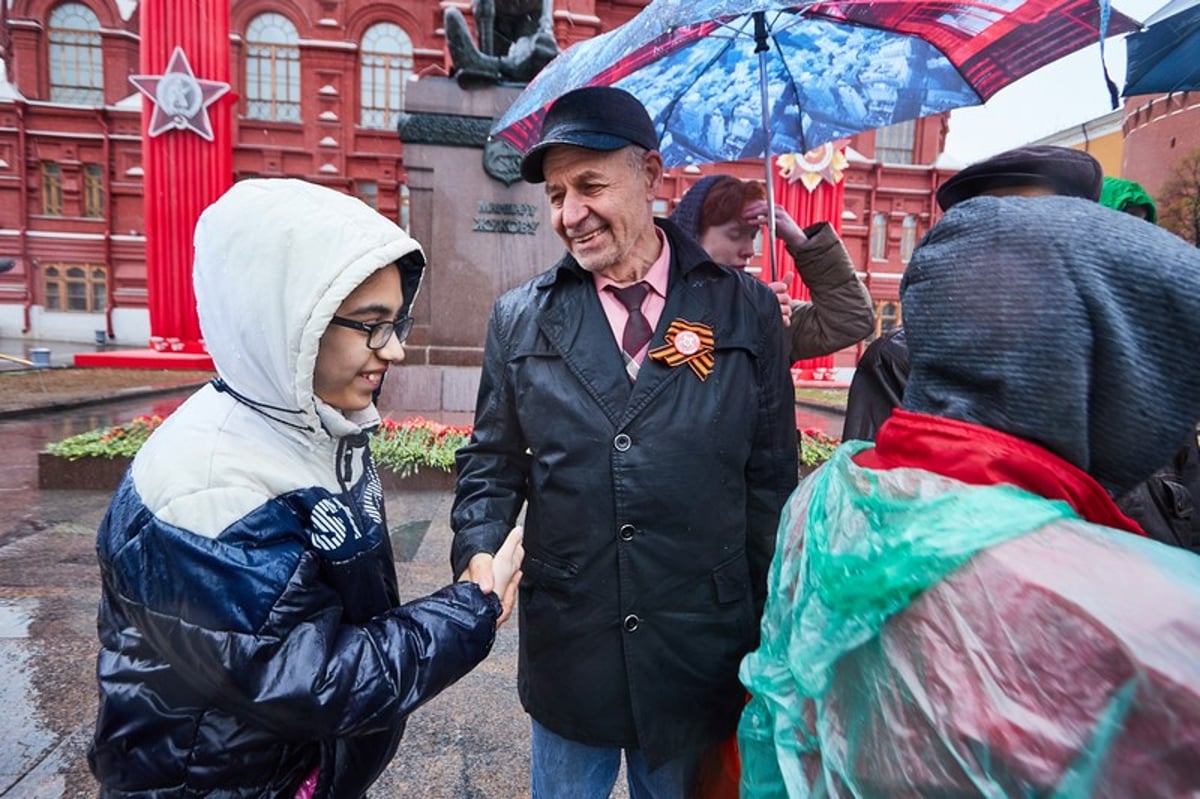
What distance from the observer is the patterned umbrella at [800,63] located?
1.95 m

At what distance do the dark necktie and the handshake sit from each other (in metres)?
0.45

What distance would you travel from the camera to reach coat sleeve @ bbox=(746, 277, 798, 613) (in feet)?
5.41

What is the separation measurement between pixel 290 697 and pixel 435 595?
1.01 feet

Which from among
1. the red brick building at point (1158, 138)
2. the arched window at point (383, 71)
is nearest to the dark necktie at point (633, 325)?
the red brick building at point (1158, 138)

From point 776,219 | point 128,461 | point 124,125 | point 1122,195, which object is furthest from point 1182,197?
point 124,125

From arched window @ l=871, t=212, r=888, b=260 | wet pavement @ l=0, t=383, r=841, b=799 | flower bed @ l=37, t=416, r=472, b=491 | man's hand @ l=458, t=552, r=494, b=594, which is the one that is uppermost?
arched window @ l=871, t=212, r=888, b=260

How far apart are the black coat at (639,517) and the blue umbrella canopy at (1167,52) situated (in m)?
1.90

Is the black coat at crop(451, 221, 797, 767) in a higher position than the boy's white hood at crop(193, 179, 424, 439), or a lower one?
lower

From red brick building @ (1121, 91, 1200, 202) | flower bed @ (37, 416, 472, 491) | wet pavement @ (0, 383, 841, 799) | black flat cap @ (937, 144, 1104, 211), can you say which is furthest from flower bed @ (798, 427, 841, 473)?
red brick building @ (1121, 91, 1200, 202)

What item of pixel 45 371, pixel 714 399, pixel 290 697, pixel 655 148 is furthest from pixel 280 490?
pixel 45 371

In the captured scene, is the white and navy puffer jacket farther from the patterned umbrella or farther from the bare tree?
the bare tree

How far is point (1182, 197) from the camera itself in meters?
18.2

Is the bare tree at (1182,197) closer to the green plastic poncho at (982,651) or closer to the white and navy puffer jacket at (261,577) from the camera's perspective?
the green plastic poncho at (982,651)

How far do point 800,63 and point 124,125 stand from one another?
27.8 m
